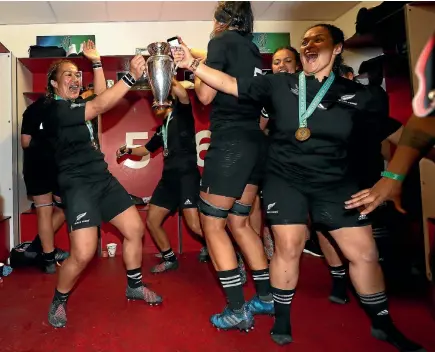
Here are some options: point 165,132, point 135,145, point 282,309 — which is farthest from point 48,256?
point 282,309

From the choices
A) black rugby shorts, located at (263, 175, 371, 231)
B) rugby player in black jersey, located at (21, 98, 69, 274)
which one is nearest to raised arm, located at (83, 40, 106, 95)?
rugby player in black jersey, located at (21, 98, 69, 274)

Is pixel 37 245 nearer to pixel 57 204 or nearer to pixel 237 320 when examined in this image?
pixel 57 204

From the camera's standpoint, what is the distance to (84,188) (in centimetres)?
228

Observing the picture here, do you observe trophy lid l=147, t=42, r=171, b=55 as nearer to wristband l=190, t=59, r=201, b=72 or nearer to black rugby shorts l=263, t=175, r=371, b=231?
wristband l=190, t=59, r=201, b=72

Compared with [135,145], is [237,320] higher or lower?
lower

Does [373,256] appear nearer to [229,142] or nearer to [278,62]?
[229,142]

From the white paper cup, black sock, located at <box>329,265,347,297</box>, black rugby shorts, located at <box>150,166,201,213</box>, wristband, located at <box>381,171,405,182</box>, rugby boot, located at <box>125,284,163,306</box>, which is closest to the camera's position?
wristband, located at <box>381,171,405,182</box>

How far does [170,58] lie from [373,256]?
130 cm

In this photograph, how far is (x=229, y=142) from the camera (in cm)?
204

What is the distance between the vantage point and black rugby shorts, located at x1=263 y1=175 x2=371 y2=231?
178 centimetres

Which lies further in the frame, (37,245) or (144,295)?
(37,245)

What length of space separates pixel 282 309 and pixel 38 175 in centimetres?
274

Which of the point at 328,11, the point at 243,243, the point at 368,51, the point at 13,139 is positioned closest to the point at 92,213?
the point at 243,243

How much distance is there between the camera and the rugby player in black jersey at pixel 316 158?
5.79 ft
